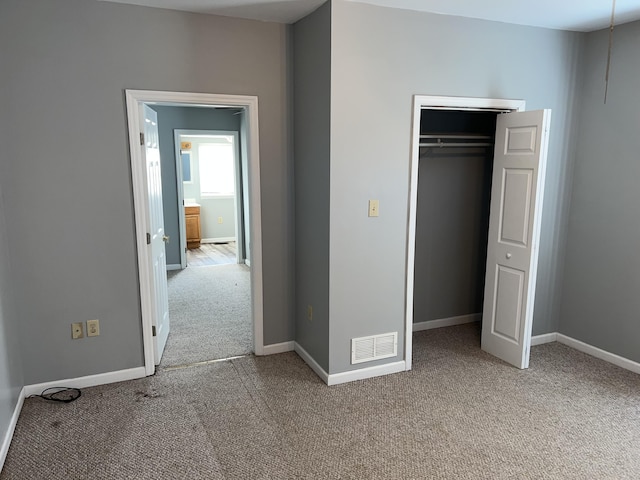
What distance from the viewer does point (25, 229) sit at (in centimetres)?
288

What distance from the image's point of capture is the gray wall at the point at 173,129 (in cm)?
640

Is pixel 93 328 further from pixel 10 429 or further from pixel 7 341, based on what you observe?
pixel 10 429

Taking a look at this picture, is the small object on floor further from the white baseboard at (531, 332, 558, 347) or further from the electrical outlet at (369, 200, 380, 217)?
the white baseboard at (531, 332, 558, 347)

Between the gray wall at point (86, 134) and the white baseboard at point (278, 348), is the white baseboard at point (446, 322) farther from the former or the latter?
the gray wall at point (86, 134)

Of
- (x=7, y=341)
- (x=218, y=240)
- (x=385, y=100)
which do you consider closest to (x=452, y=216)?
(x=385, y=100)

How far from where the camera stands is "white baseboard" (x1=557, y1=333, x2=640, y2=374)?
347 cm

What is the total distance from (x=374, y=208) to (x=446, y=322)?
1813 mm

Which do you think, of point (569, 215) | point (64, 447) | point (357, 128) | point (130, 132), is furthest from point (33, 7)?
point (569, 215)

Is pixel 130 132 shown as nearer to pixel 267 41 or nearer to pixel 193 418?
pixel 267 41

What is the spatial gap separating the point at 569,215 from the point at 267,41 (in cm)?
288

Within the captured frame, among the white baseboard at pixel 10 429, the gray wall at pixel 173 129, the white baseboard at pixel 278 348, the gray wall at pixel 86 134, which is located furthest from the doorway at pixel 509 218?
the gray wall at pixel 173 129

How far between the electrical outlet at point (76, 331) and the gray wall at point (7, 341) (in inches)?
12.3

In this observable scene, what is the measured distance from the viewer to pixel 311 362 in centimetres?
345

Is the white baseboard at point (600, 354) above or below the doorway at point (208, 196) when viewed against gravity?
below
